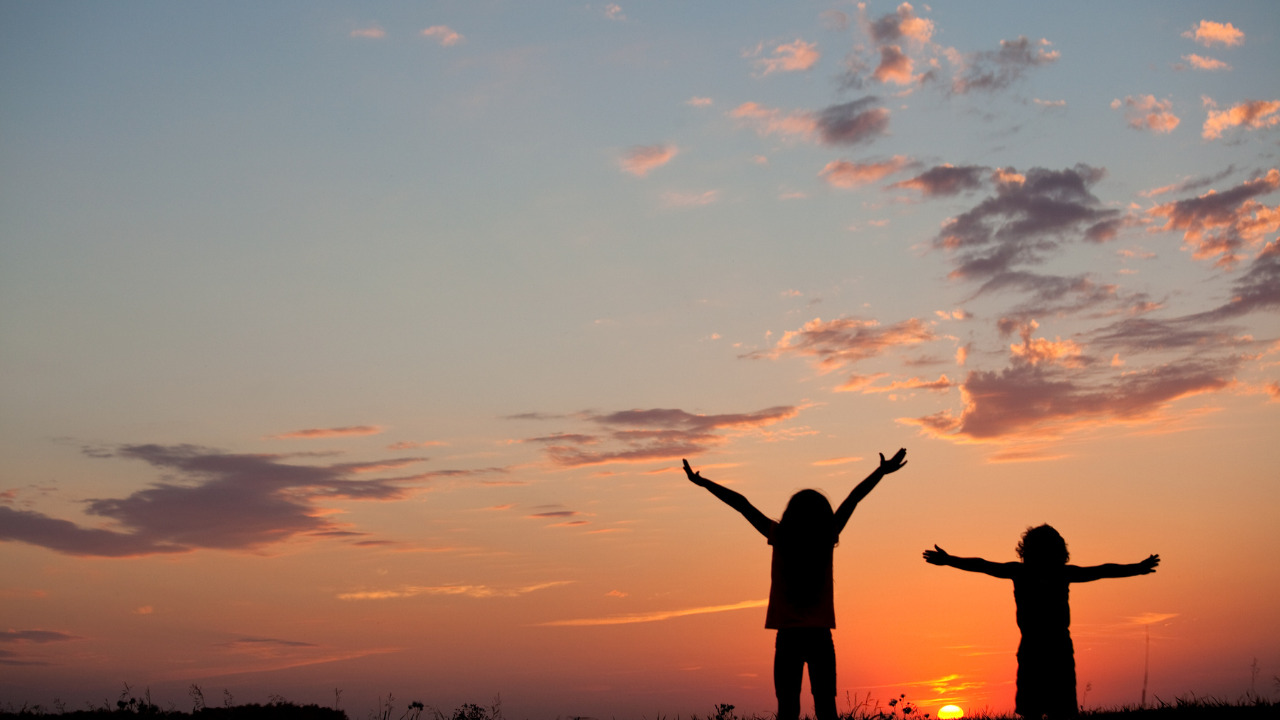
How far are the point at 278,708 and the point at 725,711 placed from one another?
674 centimetres

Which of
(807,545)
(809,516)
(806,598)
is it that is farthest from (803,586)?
(809,516)

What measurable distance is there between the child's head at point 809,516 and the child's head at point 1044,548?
2.70 m

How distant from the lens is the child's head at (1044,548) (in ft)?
32.6

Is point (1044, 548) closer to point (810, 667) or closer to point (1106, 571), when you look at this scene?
point (1106, 571)

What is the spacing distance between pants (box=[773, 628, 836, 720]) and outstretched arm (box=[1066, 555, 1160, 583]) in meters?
3.04

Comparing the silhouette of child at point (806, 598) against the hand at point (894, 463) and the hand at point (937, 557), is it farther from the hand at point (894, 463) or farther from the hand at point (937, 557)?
the hand at point (937, 557)

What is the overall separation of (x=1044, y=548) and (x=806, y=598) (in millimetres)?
3046

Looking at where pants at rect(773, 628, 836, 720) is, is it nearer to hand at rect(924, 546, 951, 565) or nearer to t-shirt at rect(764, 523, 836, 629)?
t-shirt at rect(764, 523, 836, 629)

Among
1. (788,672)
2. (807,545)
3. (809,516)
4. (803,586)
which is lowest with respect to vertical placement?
(788,672)

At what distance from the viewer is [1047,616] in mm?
9914

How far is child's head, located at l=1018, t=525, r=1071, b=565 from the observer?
A: 32.6ft

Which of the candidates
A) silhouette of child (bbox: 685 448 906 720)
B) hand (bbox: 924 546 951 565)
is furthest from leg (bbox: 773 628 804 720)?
hand (bbox: 924 546 951 565)

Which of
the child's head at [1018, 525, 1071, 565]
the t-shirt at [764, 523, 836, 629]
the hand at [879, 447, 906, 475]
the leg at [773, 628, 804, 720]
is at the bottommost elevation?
the leg at [773, 628, 804, 720]

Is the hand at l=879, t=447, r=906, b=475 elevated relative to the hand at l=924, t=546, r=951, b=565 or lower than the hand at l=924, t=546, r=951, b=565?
elevated
